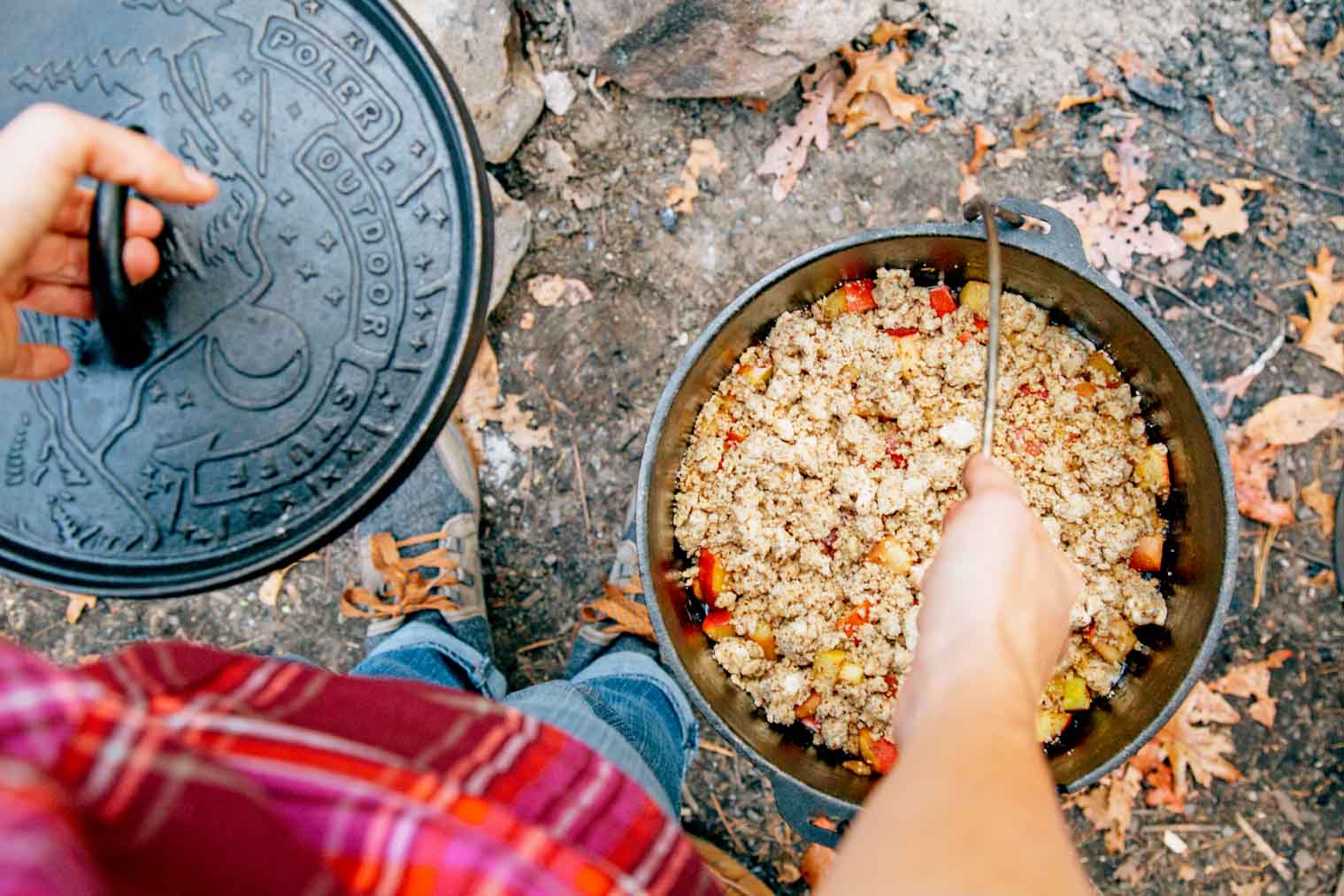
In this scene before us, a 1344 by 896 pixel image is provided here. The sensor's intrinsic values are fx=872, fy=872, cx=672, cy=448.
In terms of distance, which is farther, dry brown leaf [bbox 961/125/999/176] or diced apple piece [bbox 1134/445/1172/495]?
dry brown leaf [bbox 961/125/999/176]

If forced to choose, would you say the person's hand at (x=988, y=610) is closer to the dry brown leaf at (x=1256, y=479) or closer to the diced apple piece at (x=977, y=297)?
the diced apple piece at (x=977, y=297)

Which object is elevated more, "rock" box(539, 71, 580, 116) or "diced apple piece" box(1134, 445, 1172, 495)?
"rock" box(539, 71, 580, 116)

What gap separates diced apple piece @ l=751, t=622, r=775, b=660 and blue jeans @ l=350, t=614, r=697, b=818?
332 mm

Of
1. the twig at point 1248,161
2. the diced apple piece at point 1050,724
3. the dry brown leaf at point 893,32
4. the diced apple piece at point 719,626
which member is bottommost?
the diced apple piece at point 1050,724

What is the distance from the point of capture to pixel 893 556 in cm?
174

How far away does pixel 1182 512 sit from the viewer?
1738mm

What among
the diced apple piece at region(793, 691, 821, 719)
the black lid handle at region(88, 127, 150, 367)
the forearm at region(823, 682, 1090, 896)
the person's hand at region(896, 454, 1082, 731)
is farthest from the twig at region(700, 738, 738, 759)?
the black lid handle at region(88, 127, 150, 367)

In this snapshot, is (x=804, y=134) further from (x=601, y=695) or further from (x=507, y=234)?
(x=601, y=695)

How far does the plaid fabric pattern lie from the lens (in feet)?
2.39

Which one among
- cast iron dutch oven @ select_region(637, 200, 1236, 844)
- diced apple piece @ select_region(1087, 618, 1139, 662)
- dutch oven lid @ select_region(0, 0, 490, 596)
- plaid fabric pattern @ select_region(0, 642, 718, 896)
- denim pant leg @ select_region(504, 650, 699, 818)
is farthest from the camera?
diced apple piece @ select_region(1087, 618, 1139, 662)

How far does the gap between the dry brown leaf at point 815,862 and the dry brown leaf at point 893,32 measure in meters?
2.11

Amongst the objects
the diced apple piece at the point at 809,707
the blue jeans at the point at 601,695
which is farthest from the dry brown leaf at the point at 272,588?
the diced apple piece at the point at 809,707

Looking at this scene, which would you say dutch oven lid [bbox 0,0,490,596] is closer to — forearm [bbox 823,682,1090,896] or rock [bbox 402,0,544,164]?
rock [bbox 402,0,544,164]

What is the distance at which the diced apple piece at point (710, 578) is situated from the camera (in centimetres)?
182
